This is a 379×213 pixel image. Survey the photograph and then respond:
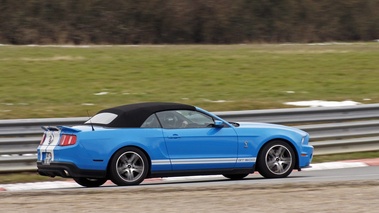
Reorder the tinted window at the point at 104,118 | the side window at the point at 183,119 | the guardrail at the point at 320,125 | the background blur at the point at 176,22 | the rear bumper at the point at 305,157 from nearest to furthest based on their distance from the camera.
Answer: the tinted window at the point at 104,118 → the side window at the point at 183,119 → the rear bumper at the point at 305,157 → the guardrail at the point at 320,125 → the background blur at the point at 176,22

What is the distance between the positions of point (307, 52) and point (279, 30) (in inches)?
306

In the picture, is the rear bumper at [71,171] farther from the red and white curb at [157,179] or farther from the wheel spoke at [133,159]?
the red and white curb at [157,179]

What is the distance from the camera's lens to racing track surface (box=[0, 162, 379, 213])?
891 cm

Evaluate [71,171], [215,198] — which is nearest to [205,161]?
[71,171]

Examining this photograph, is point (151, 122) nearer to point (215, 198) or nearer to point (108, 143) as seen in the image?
point (108, 143)

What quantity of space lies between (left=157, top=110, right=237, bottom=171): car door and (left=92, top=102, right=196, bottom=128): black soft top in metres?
0.08

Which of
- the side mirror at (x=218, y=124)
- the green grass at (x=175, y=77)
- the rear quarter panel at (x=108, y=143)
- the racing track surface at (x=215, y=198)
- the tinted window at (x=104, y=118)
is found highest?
the green grass at (x=175, y=77)

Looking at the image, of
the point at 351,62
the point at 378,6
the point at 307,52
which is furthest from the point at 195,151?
the point at 378,6

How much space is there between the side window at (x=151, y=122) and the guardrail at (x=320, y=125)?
80.6 inches

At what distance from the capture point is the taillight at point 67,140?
11.5 metres

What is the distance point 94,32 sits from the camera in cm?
3155

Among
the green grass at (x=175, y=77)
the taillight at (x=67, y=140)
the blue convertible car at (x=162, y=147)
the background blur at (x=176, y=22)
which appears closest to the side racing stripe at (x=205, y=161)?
the blue convertible car at (x=162, y=147)

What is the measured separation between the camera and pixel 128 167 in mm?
11680

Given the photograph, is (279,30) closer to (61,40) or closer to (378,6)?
(378,6)
